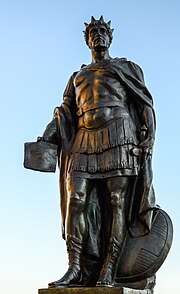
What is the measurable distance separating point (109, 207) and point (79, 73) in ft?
5.77

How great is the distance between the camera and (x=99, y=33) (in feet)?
24.8

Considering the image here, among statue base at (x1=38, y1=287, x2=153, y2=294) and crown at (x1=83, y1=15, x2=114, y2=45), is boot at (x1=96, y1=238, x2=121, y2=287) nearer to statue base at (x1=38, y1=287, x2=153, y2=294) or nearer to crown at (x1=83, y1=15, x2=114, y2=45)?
statue base at (x1=38, y1=287, x2=153, y2=294)

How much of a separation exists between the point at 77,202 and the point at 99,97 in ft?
4.29

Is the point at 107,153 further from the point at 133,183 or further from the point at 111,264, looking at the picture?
the point at 111,264

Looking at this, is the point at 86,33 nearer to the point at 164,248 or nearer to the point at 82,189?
the point at 82,189

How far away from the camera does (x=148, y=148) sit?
703 centimetres

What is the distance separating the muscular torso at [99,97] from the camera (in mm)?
7133

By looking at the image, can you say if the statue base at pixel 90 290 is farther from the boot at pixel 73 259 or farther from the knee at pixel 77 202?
the knee at pixel 77 202

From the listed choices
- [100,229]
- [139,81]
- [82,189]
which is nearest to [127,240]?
[100,229]

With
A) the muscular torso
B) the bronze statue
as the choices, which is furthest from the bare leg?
the muscular torso

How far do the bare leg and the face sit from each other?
5.77ft

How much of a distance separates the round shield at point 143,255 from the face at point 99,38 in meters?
2.37

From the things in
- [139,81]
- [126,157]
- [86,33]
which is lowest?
[126,157]

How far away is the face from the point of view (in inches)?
297
